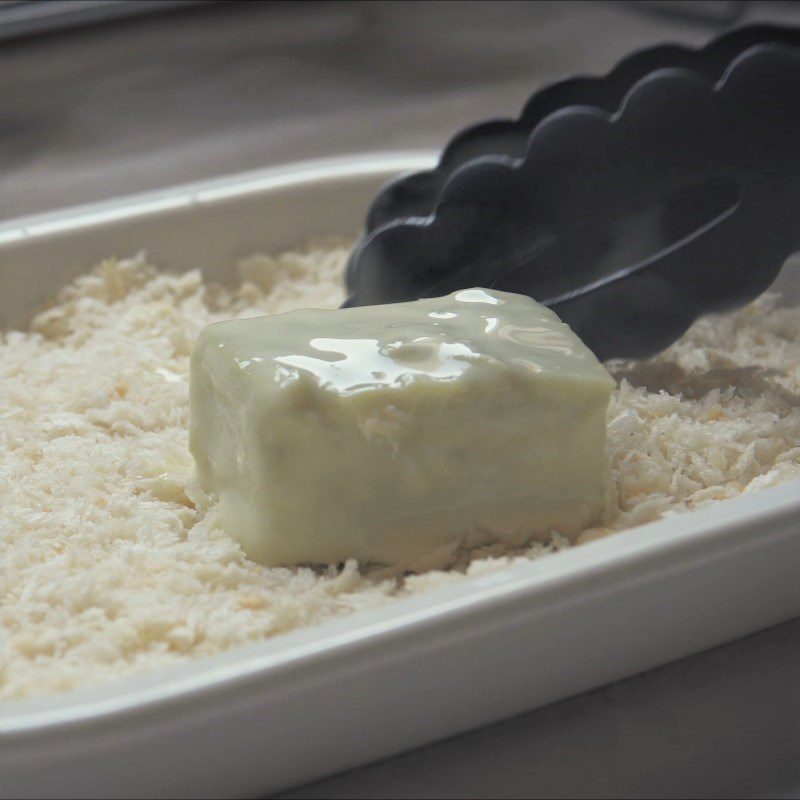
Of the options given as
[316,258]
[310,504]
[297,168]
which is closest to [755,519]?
[310,504]

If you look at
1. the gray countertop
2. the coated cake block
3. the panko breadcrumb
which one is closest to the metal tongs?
the panko breadcrumb

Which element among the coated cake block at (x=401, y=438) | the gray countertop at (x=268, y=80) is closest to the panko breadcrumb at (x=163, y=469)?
the coated cake block at (x=401, y=438)

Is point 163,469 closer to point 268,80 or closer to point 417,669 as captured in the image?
A: point 417,669

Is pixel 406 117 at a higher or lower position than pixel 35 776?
higher

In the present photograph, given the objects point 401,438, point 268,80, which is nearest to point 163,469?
point 401,438

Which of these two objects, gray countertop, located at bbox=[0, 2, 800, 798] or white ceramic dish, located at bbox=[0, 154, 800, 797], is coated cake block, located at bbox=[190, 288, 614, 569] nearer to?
white ceramic dish, located at bbox=[0, 154, 800, 797]

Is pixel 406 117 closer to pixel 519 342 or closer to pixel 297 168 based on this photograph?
pixel 297 168
